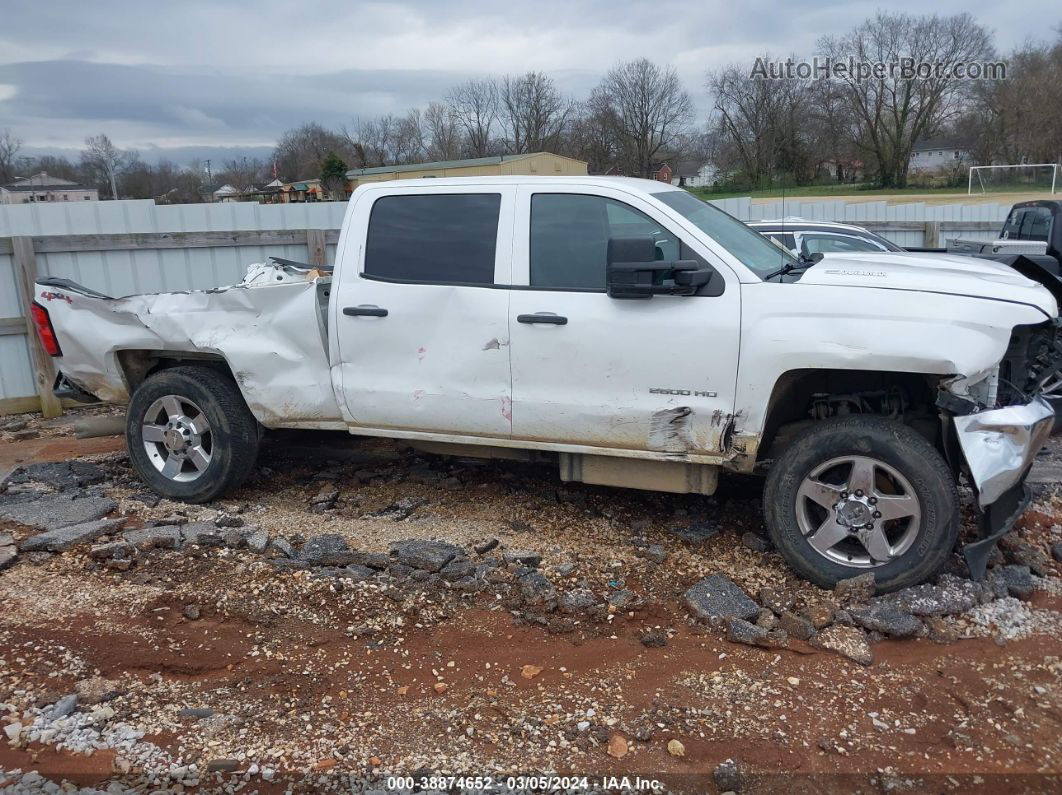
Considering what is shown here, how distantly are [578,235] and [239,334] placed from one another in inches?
90.8

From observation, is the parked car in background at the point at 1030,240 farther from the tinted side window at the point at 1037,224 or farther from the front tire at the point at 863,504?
the front tire at the point at 863,504

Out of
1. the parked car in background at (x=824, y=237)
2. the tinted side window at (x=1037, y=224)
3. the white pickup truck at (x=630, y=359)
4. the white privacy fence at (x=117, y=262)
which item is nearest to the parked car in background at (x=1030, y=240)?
the tinted side window at (x=1037, y=224)

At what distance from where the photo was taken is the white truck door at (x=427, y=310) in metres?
4.93

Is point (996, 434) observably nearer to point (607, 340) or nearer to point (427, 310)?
point (607, 340)

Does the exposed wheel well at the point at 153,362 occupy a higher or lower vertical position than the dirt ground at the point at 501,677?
higher

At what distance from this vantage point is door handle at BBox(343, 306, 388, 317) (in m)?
5.10

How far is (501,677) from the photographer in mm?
3734

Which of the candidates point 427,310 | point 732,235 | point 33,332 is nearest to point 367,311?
point 427,310

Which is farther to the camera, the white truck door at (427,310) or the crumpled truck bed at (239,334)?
the crumpled truck bed at (239,334)

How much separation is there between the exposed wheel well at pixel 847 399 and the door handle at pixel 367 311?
2.27m

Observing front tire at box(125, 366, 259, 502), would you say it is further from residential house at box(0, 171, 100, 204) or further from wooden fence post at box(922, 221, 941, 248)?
residential house at box(0, 171, 100, 204)

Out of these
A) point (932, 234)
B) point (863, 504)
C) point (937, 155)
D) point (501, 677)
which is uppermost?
point (937, 155)

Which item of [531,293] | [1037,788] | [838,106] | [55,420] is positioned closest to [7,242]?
[55,420]

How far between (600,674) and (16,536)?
376cm
